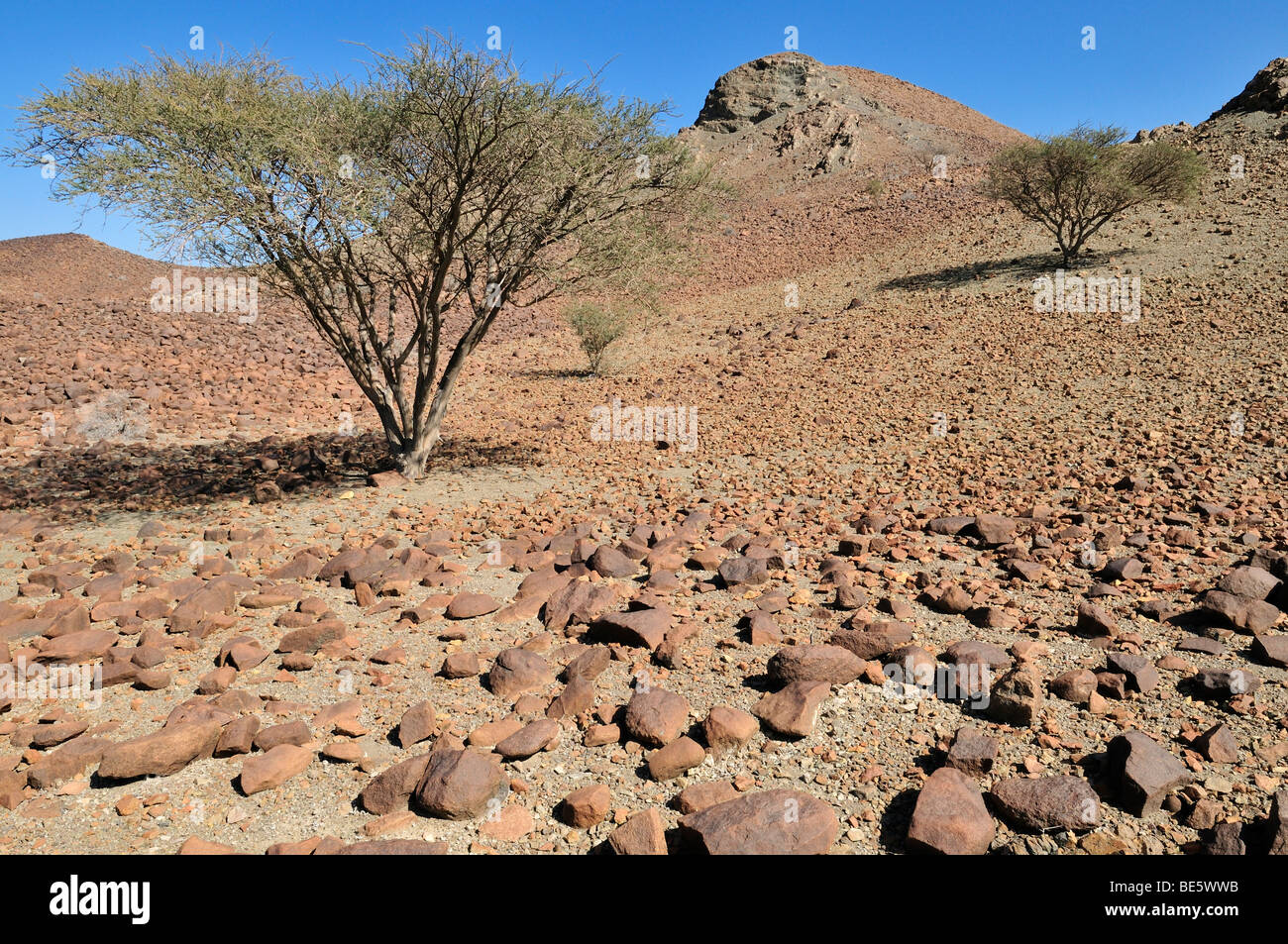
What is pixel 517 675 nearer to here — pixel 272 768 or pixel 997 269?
pixel 272 768

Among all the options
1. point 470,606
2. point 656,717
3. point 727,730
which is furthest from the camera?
point 470,606

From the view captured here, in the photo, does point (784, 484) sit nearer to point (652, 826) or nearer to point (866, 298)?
point (652, 826)

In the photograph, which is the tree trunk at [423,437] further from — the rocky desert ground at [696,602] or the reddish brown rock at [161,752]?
the reddish brown rock at [161,752]

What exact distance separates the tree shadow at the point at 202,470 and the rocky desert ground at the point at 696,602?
0.08m

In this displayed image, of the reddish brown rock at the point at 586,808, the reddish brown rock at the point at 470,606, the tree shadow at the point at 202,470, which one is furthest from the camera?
the tree shadow at the point at 202,470

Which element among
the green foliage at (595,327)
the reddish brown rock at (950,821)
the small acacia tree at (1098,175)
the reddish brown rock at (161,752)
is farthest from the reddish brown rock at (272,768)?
→ the small acacia tree at (1098,175)

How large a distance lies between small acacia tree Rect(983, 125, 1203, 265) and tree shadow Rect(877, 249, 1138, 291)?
34 cm

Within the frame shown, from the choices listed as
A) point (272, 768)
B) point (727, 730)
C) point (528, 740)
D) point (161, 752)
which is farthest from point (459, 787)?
point (161, 752)

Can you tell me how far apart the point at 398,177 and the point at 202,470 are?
15.5ft

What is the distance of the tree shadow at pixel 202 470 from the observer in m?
8.07

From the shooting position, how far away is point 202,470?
940 cm

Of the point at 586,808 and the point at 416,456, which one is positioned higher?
the point at 416,456

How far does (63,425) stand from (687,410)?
9.68 metres

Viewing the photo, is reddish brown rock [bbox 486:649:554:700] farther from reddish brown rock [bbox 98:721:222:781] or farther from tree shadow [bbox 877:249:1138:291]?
tree shadow [bbox 877:249:1138:291]
